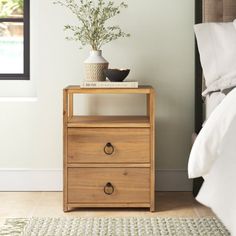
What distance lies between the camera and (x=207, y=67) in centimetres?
347

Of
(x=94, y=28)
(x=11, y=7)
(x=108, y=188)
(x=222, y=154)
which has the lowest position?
(x=108, y=188)

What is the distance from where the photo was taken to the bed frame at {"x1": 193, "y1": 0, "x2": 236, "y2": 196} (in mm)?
3727

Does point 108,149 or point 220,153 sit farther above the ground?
point 220,153

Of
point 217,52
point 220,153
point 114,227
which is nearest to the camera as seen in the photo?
point 220,153

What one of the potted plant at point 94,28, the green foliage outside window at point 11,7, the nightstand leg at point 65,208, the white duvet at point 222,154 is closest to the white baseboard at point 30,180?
the nightstand leg at point 65,208

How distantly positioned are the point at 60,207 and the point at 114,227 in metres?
0.53

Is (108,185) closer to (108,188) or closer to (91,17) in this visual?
(108,188)

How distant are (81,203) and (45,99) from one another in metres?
0.78

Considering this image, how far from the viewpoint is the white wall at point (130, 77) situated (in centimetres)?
397

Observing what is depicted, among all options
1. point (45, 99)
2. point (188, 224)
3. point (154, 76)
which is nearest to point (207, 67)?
point (154, 76)

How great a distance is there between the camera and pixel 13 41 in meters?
4.21

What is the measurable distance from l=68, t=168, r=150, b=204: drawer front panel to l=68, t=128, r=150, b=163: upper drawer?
7 centimetres

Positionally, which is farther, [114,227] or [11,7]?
[11,7]

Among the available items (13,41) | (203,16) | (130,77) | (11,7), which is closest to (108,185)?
(130,77)
